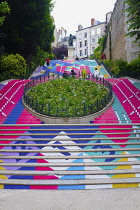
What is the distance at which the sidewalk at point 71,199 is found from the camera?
4926 mm

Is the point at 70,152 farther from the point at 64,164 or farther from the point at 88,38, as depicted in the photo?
the point at 88,38

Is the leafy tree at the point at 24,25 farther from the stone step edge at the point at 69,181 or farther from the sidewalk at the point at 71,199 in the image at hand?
the sidewalk at the point at 71,199

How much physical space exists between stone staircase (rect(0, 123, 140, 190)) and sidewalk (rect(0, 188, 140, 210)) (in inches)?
12.9

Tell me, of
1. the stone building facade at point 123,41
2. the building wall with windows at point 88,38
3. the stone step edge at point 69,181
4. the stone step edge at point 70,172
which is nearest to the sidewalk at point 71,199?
the stone step edge at point 69,181

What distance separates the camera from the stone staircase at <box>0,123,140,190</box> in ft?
21.0

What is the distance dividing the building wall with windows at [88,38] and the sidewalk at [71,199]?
2404 inches

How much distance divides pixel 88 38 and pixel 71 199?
2553 inches

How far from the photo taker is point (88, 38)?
6412cm

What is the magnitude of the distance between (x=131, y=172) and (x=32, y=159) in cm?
403

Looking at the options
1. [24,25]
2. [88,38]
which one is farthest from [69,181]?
[88,38]

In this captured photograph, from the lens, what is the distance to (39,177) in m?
6.73

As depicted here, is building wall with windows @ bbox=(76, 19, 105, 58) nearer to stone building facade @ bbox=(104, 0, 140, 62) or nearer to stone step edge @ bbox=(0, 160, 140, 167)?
stone building facade @ bbox=(104, 0, 140, 62)

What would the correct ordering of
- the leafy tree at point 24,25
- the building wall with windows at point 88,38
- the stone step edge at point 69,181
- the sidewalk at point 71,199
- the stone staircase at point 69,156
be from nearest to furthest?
1. the sidewalk at point 71,199
2. the stone step edge at point 69,181
3. the stone staircase at point 69,156
4. the leafy tree at point 24,25
5. the building wall with windows at point 88,38

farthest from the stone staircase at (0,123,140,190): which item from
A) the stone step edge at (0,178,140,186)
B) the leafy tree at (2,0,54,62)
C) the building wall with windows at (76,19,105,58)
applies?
the building wall with windows at (76,19,105,58)
